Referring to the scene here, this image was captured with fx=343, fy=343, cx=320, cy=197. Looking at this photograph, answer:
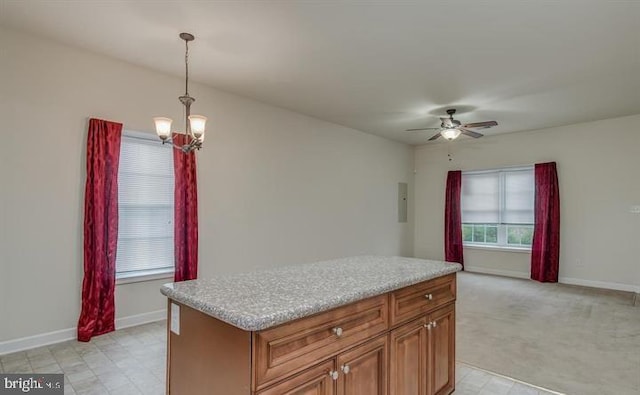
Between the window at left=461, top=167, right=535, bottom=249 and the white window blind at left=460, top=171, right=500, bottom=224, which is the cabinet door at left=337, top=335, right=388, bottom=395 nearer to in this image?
the window at left=461, top=167, right=535, bottom=249

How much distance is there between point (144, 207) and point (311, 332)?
10.7 feet

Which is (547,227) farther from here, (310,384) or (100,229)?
(100,229)

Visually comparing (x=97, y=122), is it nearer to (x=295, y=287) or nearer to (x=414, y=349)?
(x=295, y=287)

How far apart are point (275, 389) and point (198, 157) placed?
11.4 feet

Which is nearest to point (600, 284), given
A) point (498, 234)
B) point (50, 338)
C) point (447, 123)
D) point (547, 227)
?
point (547, 227)

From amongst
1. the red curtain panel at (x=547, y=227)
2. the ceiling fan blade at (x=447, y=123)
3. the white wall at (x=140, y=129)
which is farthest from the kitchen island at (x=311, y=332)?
the red curtain panel at (x=547, y=227)

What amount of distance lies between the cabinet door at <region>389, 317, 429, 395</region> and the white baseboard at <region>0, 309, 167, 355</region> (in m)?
3.15

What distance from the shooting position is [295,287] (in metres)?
1.72

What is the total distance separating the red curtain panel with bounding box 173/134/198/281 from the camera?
4051 millimetres

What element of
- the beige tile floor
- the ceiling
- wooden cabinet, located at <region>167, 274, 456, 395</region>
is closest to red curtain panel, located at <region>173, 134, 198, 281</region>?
the beige tile floor

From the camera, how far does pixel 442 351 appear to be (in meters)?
2.31

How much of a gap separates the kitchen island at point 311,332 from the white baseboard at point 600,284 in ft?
17.3

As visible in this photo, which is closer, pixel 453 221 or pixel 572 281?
pixel 572 281

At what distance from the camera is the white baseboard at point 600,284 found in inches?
219
